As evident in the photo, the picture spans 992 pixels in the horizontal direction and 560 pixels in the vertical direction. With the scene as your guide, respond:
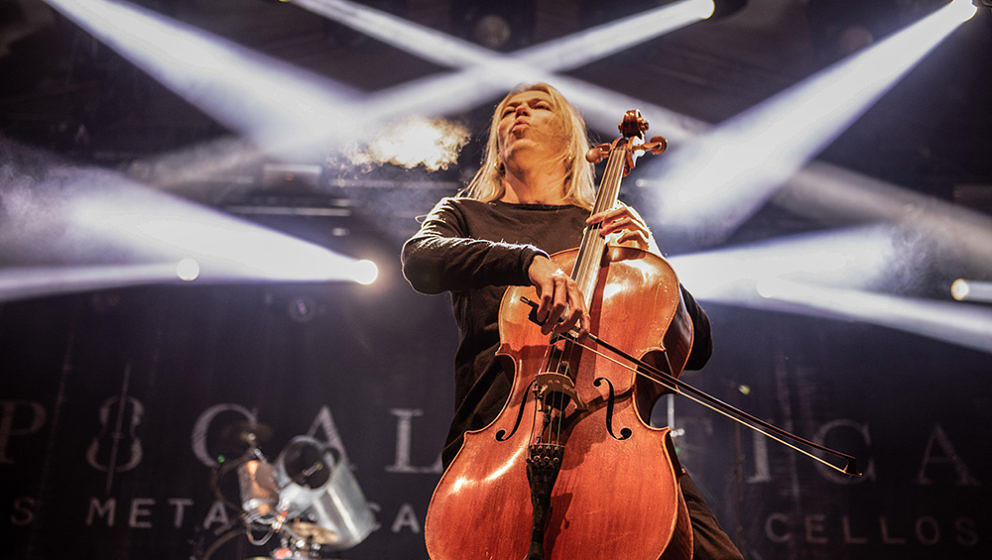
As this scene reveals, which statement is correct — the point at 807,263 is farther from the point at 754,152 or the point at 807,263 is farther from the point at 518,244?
the point at 518,244

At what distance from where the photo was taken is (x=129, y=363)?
6770 mm

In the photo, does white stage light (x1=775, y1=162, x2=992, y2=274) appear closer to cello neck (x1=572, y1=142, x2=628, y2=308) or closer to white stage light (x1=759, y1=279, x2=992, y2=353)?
white stage light (x1=759, y1=279, x2=992, y2=353)

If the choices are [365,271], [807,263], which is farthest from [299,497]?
[807,263]

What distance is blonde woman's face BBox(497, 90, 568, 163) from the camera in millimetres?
2344

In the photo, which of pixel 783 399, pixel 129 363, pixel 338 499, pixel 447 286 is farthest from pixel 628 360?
pixel 129 363

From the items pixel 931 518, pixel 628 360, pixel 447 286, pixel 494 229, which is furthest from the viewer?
pixel 931 518

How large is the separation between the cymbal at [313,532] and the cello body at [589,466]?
14.2 ft

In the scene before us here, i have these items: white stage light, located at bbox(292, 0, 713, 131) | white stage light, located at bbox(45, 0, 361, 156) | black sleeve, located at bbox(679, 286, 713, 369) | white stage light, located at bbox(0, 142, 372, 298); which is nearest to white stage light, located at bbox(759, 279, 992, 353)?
white stage light, located at bbox(292, 0, 713, 131)

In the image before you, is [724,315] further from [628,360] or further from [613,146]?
[628,360]

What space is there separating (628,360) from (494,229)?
74 centimetres

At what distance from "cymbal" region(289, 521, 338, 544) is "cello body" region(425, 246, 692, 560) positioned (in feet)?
14.2

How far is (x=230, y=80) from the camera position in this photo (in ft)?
21.5

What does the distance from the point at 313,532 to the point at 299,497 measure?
0.27 m

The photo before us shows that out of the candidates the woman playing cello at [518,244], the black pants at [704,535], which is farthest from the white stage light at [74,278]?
the black pants at [704,535]
